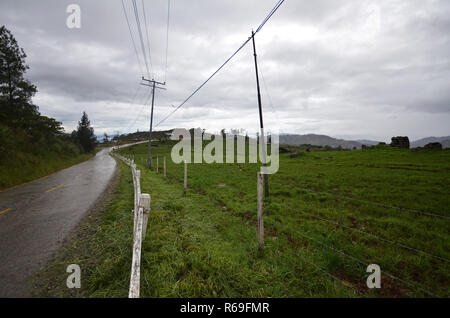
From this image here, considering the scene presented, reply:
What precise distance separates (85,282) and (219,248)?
2.40m

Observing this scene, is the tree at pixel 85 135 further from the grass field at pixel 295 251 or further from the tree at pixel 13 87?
the grass field at pixel 295 251

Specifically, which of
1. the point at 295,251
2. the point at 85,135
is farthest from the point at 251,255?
the point at 85,135

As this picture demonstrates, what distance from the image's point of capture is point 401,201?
26.2 feet

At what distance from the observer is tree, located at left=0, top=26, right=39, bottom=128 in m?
20.9

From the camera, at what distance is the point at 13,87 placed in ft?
74.1

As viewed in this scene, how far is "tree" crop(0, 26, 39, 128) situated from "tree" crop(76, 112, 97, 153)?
4149cm

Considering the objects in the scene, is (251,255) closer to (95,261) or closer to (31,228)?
(95,261)

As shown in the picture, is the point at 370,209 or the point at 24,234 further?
the point at 370,209

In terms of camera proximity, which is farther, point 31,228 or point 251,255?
point 31,228

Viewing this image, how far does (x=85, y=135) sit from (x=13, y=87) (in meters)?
44.1

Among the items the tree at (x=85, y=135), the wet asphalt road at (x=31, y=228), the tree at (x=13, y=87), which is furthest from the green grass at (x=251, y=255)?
the tree at (x=85, y=135)

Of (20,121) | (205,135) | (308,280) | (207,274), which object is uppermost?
(205,135)
